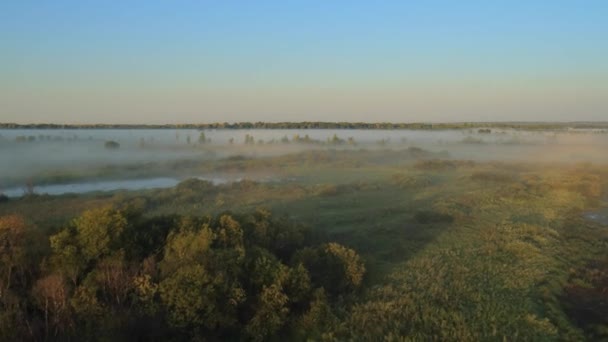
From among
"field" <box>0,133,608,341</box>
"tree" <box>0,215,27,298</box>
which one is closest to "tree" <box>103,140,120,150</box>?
"field" <box>0,133,608,341</box>

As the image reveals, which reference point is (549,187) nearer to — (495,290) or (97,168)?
(495,290)

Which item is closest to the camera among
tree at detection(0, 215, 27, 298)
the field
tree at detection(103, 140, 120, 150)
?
the field

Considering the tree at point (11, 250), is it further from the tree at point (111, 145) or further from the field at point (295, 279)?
the tree at point (111, 145)

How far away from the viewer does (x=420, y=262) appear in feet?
84.5

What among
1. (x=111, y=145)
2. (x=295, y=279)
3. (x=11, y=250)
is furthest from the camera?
(x=111, y=145)

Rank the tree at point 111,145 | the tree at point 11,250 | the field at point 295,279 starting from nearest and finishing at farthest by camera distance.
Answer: the field at point 295,279
the tree at point 11,250
the tree at point 111,145

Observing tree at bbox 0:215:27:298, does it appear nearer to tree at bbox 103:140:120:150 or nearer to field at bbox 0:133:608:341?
field at bbox 0:133:608:341

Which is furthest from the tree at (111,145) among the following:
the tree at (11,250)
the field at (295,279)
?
the tree at (11,250)

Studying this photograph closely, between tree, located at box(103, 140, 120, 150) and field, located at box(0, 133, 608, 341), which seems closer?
field, located at box(0, 133, 608, 341)

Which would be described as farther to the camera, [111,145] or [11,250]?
[111,145]

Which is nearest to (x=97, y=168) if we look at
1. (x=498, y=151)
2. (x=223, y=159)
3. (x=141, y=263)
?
(x=223, y=159)

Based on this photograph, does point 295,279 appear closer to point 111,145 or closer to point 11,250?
point 11,250

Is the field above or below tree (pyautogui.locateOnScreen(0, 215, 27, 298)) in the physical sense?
below

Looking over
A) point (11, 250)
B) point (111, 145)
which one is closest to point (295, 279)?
point (11, 250)
